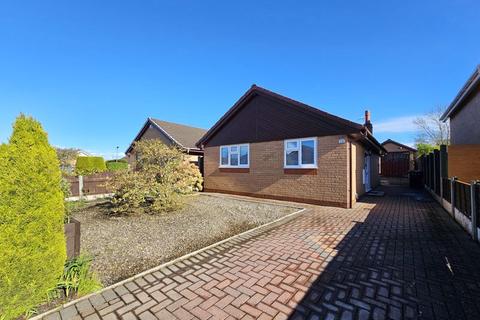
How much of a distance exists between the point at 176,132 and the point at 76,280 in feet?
62.0

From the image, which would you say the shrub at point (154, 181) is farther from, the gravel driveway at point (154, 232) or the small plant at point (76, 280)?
the small plant at point (76, 280)

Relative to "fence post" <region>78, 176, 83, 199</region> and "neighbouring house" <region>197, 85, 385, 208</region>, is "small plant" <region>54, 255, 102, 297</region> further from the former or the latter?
"fence post" <region>78, 176, 83, 199</region>

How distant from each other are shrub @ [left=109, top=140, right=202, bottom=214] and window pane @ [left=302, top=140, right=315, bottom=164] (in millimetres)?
4823

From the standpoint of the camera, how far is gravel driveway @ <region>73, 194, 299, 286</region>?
4.20 meters

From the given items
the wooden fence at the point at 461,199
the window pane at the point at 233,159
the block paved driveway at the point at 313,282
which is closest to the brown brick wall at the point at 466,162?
the wooden fence at the point at 461,199

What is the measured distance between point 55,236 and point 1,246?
1.69 ft

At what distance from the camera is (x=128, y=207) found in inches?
322

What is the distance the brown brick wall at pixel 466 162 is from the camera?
314 inches

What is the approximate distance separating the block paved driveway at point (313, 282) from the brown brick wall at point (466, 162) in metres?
3.75

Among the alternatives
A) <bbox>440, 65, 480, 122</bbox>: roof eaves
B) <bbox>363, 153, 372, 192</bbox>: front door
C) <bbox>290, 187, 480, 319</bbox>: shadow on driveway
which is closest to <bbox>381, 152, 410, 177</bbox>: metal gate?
<bbox>363, 153, 372, 192</bbox>: front door

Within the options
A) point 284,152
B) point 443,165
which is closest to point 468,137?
point 443,165

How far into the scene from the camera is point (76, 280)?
3168 mm

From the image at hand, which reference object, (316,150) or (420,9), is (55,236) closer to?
(316,150)

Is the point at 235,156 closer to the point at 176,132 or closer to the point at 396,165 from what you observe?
the point at 176,132
